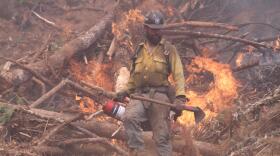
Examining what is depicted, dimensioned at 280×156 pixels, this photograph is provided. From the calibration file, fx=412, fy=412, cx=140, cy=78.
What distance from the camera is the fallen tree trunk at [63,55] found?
8383 millimetres

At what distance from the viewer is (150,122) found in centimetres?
582

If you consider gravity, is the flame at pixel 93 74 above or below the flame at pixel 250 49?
below

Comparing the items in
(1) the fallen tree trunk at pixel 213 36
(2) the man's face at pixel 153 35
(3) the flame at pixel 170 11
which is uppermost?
(3) the flame at pixel 170 11

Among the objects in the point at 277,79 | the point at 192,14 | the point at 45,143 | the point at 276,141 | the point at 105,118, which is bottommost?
the point at 45,143

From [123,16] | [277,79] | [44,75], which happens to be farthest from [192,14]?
[44,75]

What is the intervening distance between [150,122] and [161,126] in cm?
24

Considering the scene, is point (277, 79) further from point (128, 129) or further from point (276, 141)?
point (128, 129)

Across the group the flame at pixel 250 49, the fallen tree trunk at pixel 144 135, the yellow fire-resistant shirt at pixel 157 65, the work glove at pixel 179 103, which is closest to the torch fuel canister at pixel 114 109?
the yellow fire-resistant shirt at pixel 157 65

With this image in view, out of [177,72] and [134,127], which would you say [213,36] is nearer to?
[177,72]

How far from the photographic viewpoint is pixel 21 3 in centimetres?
1338

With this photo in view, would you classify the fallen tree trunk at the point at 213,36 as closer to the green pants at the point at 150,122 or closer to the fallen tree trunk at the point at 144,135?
the fallen tree trunk at the point at 144,135

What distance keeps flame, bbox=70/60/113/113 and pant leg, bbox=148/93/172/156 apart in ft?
8.88

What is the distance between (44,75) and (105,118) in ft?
8.01

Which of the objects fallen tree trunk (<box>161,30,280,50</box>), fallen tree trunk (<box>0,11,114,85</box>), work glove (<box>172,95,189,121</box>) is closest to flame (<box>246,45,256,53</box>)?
fallen tree trunk (<box>161,30,280,50</box>)
